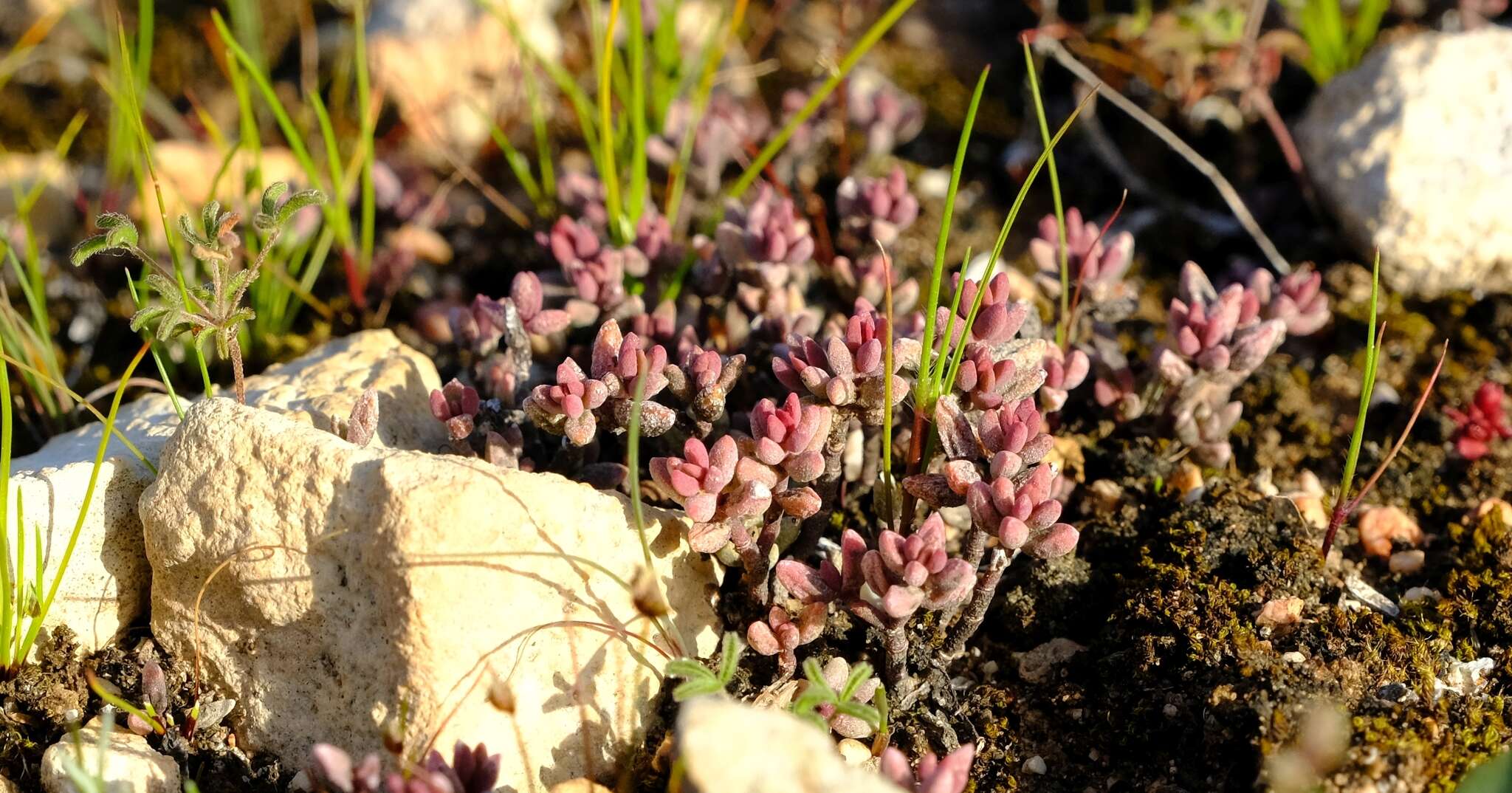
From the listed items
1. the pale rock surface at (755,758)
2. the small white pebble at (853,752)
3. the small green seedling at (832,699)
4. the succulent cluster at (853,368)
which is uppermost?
the succulent cluster at (853,368)

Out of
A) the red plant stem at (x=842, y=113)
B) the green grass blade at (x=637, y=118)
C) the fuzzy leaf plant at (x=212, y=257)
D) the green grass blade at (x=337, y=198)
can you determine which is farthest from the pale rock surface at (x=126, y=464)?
the red plant stem at (x=842, y=113)

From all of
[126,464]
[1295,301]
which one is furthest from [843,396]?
[126,464]

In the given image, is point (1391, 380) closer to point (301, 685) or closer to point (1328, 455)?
point (1328, 455)

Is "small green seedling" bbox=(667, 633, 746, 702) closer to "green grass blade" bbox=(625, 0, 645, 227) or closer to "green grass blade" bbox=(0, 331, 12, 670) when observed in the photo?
"green grass blade" bbox=(0, 331, 12, 670)

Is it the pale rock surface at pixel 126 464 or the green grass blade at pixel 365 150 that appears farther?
the green grass blade at pixel 365 150

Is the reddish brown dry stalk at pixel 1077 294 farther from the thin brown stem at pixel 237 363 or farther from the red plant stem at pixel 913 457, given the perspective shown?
the thin brown stem at pixel 237 363

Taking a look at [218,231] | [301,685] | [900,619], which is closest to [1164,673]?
[900,619]

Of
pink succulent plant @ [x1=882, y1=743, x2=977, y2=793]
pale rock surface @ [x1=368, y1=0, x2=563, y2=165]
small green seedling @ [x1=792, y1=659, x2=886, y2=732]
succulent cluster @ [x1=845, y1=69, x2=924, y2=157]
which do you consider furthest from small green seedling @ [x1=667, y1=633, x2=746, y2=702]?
pale rock surface @ [x1=368, y1=0, x2=563, y2=165]
